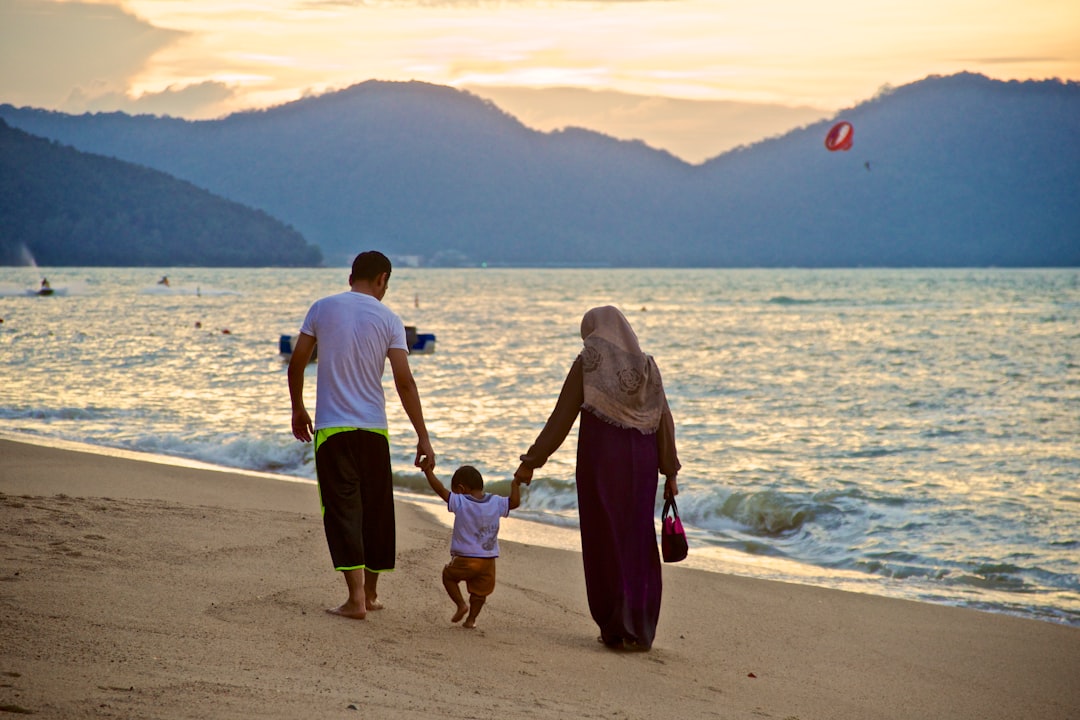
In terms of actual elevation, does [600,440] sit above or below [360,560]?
above

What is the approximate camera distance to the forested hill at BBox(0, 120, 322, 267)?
169750 mm

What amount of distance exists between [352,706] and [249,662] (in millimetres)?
594

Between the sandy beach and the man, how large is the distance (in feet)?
1.39

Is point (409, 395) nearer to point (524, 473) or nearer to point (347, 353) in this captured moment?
point (347, 353)

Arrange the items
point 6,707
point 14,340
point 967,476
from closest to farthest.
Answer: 1. point 6,707
2. point 967,476
3. point 14,340

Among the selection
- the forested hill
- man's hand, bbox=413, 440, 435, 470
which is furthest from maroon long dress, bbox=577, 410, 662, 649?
the forested hill

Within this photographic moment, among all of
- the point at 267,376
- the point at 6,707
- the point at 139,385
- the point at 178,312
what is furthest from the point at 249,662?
the point at 178,312

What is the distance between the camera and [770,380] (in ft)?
79.0

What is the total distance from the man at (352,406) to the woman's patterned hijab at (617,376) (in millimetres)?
849

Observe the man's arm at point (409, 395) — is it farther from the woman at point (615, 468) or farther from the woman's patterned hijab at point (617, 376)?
the woman's patterned hijab at point (617, 376)

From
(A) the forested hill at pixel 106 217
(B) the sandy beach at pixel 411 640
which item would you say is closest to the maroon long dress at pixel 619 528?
(B) the sandy beach at pixel 411 640

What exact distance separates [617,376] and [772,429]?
37.7 feet

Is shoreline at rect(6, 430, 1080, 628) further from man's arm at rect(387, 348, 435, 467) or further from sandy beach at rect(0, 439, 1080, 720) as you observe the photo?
man's arm at rect(387, 348, 435, 467)

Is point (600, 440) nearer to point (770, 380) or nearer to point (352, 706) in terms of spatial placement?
point (352, 706)
